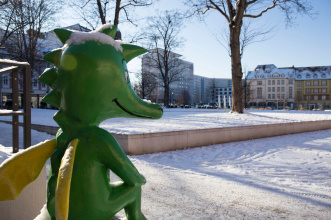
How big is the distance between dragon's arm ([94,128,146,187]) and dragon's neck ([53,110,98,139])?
0.11 m

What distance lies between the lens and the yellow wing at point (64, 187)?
4.10 ft

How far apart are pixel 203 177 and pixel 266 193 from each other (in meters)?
1.07

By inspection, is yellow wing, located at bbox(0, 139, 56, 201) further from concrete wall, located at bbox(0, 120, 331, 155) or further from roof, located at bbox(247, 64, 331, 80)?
roof, located at bbox(247, 64, 331, 80)

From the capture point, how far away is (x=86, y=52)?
1507mm

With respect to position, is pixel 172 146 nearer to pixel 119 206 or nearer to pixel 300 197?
pixel 300 197

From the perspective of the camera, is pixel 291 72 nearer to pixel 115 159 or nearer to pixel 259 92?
pixel 259 92

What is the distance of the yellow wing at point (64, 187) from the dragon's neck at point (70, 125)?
6.7 inches

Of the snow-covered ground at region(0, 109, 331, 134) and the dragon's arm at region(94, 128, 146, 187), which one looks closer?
the dragon's arm at region(94, 128, 146, 187)

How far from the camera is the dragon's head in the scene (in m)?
1.50

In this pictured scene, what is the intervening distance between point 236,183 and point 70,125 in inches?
123

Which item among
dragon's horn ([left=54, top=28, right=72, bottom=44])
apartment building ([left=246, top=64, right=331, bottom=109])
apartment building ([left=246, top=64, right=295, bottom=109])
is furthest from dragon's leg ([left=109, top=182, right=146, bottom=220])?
apartment building ([left=246, top=64, right=295, bottom=109])

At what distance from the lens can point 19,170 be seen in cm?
152

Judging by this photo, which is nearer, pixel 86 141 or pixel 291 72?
pixel 86 141

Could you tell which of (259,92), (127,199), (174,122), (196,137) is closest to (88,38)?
(127,199)
